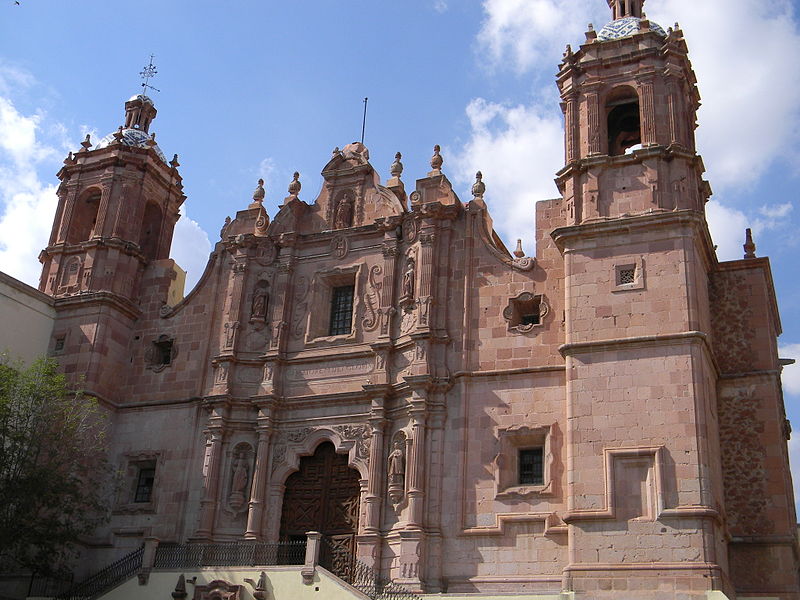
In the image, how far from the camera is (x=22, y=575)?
26.4 metres

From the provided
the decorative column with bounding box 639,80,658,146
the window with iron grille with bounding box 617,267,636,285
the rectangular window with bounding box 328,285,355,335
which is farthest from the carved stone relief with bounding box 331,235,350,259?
the decorative column with bounding box 639,80,658,146

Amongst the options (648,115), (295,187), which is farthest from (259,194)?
(648,115)

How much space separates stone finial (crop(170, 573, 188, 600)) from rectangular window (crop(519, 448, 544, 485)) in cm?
799

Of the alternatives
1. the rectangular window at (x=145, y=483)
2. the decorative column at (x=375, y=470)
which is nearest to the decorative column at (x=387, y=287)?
the decorative column at (x=375, y=470)

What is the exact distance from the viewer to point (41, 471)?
934 inches

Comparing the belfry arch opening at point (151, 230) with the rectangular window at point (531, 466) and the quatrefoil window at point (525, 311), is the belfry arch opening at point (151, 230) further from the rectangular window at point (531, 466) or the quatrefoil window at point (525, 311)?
the rectangular window at point (531, 466)

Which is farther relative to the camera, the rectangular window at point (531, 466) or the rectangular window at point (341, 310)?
the rectangular window at point (341, 310)

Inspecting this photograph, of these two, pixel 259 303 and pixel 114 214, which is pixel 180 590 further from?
pixel 114 214

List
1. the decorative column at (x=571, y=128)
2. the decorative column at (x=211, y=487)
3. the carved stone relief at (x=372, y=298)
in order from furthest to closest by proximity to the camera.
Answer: the carved stone relief at (x=372, y=298) → the decorative column at (x=211, y=487) → the decorative column at (x=571, y=128)

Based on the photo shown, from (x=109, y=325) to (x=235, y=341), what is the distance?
397 cm

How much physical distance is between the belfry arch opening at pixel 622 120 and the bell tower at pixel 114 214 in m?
14.0

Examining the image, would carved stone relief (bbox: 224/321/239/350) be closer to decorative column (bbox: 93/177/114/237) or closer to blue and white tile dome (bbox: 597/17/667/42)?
decorative column (bbox: 93/177/114/237)

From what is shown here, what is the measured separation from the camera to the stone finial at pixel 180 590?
2314cm

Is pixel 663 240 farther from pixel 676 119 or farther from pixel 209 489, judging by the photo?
pixel 209 489
